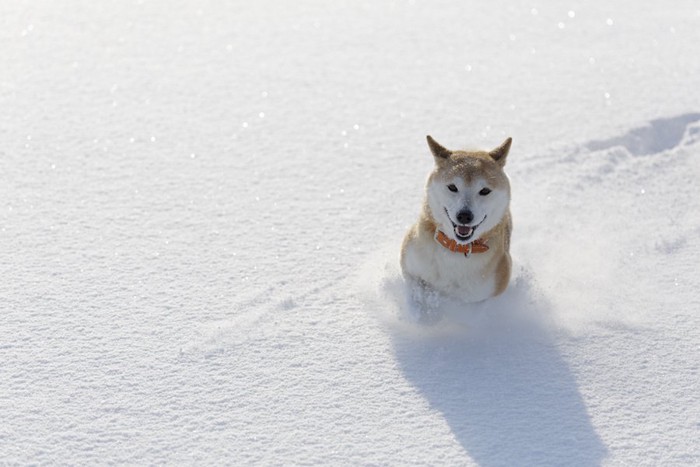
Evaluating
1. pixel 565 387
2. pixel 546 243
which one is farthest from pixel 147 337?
pixel 546 243

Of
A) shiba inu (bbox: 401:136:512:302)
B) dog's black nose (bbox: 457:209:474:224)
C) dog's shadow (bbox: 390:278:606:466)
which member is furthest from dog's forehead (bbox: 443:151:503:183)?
dog's shadow (bbox: 390:278:606:466)

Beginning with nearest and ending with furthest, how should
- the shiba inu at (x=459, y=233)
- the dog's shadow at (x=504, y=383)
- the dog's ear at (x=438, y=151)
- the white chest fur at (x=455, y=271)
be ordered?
the dog's shadow at (x=504, y=383), the shiba inu at (x=459, y=233), the white chest fur at (x=455, y=271), the dog's ear at (x=438, y=151)

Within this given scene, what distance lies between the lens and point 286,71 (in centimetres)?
790

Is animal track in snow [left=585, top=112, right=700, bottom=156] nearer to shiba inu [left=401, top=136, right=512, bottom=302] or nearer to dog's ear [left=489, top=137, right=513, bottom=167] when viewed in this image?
dog's ear [left=489, top=137, right=513, bottom=167]

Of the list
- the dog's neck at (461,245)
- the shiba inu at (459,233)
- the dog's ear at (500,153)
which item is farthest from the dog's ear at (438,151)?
the dog's neck at (461,245)

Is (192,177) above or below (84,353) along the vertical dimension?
above

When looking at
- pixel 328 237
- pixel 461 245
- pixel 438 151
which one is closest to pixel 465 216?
pixel 461 245

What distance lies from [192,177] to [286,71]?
213cm

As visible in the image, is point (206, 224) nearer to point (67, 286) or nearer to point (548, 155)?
point (67, 286)

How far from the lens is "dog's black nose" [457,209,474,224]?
13.5 feet

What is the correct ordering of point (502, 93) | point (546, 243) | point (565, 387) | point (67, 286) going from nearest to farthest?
point (565, 387) → point (67, 286) → point (546, 243) → point (502, 93)

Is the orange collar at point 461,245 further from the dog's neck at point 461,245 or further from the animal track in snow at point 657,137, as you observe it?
the animal track in snow at point 657,137

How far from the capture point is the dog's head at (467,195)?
4.17m

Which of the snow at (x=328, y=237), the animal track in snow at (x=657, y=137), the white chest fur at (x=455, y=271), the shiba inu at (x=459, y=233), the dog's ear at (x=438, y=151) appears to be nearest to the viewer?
the snow at (x=328, y=237)
